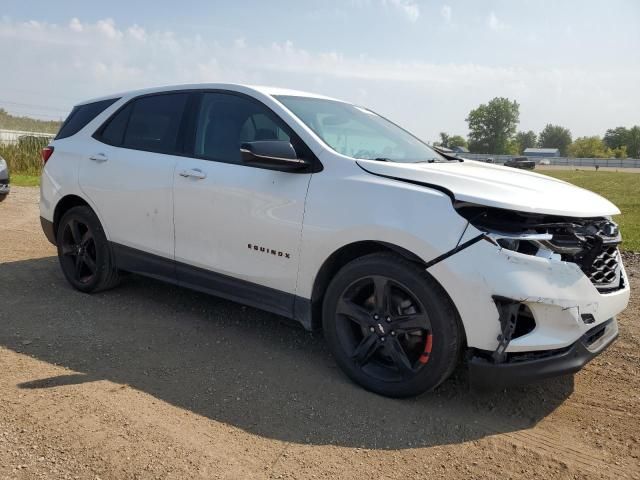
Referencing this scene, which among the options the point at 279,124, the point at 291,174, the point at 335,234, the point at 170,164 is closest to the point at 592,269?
the point at 335,234

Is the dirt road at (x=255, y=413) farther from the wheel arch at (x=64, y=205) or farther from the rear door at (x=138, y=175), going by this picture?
the wheel arch at (x=64, y=205)

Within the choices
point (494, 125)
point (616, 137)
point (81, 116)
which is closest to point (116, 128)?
point (81, 116)

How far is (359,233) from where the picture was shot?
3283 mm

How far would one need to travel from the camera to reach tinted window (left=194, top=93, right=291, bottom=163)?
3902 mm

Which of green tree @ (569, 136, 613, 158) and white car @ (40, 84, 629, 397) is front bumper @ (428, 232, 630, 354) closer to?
white car @ (40, 84, 629, 397)

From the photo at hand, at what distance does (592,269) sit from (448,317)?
84cm

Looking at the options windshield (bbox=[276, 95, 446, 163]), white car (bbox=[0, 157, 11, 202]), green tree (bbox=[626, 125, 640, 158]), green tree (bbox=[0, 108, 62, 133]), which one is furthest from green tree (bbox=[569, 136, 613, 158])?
windshield (bbox=[276, 95, 446, 163])

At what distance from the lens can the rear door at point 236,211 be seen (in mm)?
3642

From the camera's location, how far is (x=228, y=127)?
4.13 m

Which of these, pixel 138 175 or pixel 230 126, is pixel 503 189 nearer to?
pixel 230 126

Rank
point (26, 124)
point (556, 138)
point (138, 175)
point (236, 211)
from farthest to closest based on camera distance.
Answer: point (556, 138) → point (26, 124) → point (138, 175) → point (236, 211)

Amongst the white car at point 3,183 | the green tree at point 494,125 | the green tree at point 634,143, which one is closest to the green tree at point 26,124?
the white car at point 3,183

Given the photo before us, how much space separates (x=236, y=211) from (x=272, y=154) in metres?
0.59

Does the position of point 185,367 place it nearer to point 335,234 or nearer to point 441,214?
point 335,234
